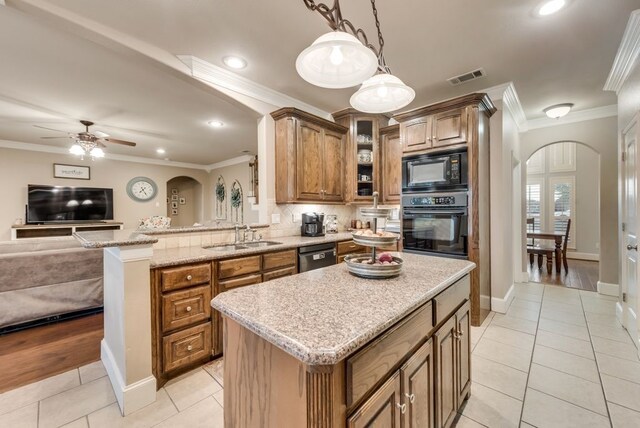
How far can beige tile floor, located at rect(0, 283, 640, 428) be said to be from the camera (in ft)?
5.38

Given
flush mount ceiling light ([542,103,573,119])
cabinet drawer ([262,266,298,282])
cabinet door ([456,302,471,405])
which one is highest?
flush mount ceiling light ([542,103,573,119])

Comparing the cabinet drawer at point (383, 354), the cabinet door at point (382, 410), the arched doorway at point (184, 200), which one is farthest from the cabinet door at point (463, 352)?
the arched doorway at point (184, 200)

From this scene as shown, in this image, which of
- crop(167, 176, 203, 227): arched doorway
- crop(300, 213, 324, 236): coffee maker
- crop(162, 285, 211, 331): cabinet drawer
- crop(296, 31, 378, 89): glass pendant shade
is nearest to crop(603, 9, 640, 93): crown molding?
crop(296, 31, 378, 89): glass pendant shade

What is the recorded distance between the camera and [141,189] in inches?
297

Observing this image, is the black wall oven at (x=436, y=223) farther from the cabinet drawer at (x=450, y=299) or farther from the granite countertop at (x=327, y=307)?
the granite countertop at (x=327, y=307)

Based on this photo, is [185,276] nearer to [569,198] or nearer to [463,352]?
[463,352]

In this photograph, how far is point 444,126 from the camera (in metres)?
3.01

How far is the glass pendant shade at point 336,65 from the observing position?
4.27ft

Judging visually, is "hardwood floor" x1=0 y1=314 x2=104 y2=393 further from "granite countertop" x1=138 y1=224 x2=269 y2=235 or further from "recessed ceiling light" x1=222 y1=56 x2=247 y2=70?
"recessed ceiling light" x1=222 y1=56 x2=247 y2=70

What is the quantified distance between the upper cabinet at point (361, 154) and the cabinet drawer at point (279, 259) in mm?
1469

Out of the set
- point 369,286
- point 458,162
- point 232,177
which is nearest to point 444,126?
point 458,162

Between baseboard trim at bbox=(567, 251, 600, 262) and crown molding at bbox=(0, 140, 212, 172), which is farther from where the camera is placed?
baseboard trim at bbox=(567, 251, 600, 262)

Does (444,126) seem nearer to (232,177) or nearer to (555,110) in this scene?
(555,110)

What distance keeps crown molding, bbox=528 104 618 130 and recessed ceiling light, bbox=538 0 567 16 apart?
2857mm
